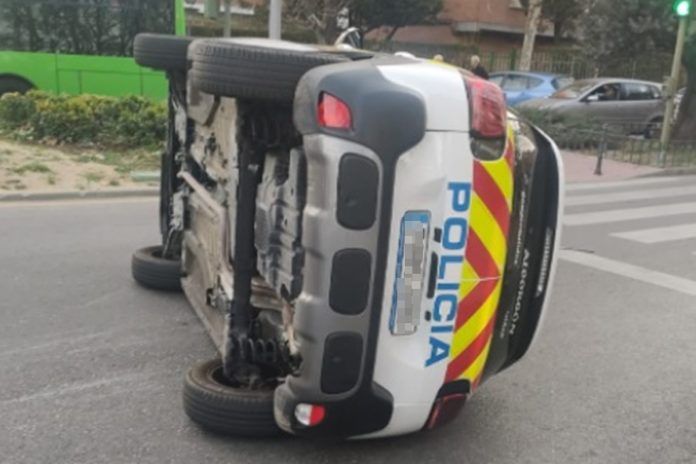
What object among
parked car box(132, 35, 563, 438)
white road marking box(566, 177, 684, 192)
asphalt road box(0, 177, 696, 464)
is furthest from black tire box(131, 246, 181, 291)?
white road marking box(566, 177, 684, 192)

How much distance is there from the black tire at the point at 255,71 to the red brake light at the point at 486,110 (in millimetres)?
539

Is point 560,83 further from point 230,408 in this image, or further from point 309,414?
point 309,414

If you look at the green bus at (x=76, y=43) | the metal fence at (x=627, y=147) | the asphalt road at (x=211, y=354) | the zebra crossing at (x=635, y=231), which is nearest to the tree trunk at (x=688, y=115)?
the metal fence at (x=627, y=147)

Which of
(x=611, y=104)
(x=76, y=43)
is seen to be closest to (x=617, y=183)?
(x=611, y=104)

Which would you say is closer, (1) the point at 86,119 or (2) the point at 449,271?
(2) the point at 449,271

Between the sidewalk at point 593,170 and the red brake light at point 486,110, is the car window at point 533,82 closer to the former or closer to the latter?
the sidewalk at point 593,170

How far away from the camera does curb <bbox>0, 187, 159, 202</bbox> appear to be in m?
9.09

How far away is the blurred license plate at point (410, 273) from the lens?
281 cm

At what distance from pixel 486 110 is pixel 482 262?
57 centimetres

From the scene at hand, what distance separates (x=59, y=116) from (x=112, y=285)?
6935 millimetres

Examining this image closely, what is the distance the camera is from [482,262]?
3012 millimetres

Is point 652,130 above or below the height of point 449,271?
below

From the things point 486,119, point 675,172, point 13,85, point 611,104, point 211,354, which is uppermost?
point 486,119

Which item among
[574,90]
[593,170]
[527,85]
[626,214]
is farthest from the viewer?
[527,85]
